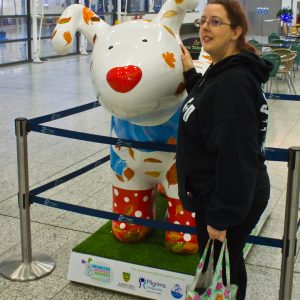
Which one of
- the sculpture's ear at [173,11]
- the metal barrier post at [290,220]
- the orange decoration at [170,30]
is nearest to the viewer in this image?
the metal barrier post at [290,220]

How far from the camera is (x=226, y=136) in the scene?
1.70 meters

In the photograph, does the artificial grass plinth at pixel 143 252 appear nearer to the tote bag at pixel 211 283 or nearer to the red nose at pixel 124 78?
the tote bag at pixel 211 283

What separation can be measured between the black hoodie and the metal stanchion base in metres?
1.42

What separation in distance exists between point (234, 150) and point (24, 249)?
174 cm

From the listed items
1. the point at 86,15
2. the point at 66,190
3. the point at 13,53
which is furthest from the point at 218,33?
the point at 13,53

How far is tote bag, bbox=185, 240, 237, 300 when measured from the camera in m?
1.88

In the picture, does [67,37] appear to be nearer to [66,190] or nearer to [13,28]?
[66,190]

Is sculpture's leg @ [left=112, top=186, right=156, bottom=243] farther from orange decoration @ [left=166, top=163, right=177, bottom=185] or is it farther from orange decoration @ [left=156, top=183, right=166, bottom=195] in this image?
orange decoration @ [left=156, top=183, right=166, bottom=195]

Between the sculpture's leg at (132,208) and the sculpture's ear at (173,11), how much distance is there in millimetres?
924

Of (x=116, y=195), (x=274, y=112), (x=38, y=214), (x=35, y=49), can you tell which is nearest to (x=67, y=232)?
(x=38, y=214)

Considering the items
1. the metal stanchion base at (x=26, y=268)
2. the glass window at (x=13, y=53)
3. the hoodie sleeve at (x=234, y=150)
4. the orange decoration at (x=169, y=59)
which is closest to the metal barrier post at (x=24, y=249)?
the metal stanchion base at (x=26, y=268)

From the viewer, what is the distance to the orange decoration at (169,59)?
7.83 ft

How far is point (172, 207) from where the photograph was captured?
9.59ft

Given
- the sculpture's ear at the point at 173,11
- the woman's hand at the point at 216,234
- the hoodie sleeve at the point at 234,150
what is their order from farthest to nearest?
the sculpture's ear at the point at 173,11, the woman's hand at the point at 216,234, the hoodie sleeve at the point at 234,150
